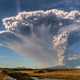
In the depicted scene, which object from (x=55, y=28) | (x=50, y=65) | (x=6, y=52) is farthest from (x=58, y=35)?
(x=6, y=52)

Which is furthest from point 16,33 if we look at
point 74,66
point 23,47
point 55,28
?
point 74,66

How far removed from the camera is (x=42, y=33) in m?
4.15

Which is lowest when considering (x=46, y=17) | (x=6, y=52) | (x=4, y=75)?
(x=4, y=75)

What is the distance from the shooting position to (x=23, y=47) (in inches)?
164

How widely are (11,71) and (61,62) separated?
0.56 m

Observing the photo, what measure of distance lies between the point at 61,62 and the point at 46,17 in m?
0.52

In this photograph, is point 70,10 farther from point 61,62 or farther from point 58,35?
point 61,62

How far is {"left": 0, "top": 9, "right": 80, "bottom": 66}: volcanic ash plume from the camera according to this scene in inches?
162

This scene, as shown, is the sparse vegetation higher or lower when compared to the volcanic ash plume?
lower

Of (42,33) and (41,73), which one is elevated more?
(42,33)

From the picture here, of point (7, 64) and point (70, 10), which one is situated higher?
point (70, 10)

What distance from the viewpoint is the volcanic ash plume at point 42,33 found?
411 centimetres

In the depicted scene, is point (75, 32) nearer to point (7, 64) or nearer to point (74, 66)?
point (74, 66)

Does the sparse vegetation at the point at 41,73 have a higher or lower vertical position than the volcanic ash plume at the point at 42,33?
lower
